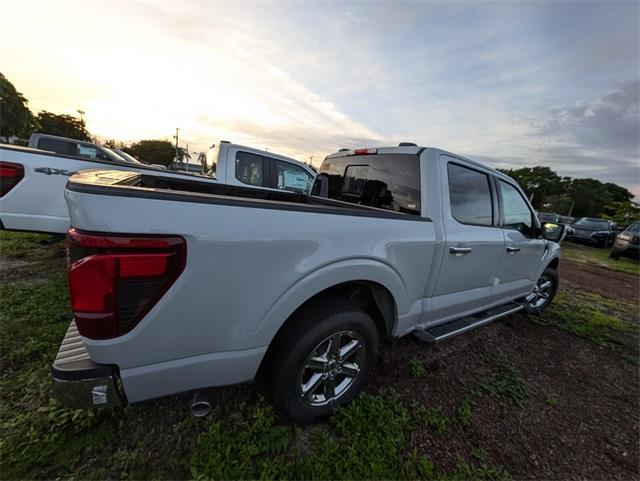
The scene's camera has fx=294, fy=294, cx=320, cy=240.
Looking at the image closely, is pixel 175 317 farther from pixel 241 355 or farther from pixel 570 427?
pixel 570 427

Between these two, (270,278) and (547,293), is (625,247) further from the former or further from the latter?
(270,278)

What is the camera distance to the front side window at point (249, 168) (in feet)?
18.0

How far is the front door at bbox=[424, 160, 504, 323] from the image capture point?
97.6 inches

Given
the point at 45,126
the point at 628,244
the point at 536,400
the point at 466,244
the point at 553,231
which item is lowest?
the point at 536,400

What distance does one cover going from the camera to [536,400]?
255cm

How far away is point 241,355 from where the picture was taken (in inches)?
61.4

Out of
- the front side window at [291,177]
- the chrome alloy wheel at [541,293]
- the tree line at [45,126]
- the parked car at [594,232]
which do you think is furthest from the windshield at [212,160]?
the tree line at [45,126]

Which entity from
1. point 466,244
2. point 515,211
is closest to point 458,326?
point 466,244

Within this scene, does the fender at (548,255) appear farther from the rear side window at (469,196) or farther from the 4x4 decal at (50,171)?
the 4x4 decal at (50,171)

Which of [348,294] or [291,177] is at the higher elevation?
[291,177]

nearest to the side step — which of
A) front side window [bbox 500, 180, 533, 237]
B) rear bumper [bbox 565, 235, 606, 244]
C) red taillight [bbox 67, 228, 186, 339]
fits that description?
front side window [bbox 500, 180, 533, 237]

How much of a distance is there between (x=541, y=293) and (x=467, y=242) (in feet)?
9.38

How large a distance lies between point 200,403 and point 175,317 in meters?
0.53

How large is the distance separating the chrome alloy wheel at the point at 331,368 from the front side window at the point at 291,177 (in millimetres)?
4422
